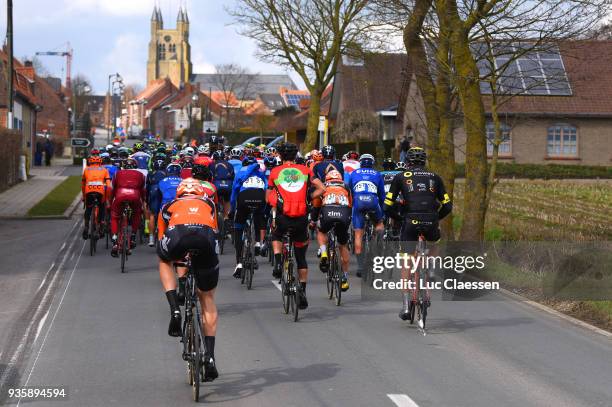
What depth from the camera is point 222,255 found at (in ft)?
64.7

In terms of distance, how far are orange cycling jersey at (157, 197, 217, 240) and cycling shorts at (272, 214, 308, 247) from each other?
3841 millimetres

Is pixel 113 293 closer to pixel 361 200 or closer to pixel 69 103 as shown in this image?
pixel 361 200

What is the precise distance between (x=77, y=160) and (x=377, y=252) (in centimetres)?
5179

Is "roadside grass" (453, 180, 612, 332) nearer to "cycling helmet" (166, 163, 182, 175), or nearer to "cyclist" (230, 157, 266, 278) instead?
"cyclist" (230, 157, 266, 278)

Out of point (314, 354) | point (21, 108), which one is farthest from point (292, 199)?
point (21, 108)

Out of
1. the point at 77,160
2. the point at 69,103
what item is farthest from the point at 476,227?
the point at 69,103

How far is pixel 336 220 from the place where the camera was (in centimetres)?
1312

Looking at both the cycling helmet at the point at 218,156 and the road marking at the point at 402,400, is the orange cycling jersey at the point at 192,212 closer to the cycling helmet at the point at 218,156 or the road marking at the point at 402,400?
the road marking at the point at 402,400

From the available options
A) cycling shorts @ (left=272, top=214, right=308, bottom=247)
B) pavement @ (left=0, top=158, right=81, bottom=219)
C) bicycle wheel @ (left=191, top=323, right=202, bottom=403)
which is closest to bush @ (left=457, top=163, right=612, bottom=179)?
pavement @ (left=0, top=158, right=81, bottom=219)

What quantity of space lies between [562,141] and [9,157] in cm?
2774

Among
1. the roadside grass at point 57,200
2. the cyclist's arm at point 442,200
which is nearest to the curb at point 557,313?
the cyclist's arm at point 442,200

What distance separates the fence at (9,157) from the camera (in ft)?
118

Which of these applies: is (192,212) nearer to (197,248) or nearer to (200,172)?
(197,248)

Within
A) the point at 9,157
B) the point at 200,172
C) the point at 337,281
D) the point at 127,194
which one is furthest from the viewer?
the point at 9,157
